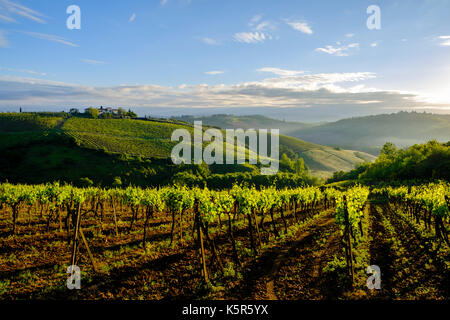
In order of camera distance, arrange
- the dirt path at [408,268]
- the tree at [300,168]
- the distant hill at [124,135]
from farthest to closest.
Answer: the tree at [300,168]
the distant hill at [124,135]
the dirt path at [408,268]

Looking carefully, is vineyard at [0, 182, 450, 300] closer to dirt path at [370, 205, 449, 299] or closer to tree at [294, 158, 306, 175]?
dirt path at [370, 205, 449, 299]

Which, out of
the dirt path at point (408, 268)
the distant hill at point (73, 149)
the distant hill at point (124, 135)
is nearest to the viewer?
the dirt path at point (408, 268)

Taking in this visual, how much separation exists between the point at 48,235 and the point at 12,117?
16153 cm

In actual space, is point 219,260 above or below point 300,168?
above

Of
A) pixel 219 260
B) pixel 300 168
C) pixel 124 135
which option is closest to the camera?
pixel 219 260

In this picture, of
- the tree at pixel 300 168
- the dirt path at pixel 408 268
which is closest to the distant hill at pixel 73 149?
the tree at pixel 300 168

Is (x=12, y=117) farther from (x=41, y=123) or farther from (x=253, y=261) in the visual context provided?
(x=253, y=261)

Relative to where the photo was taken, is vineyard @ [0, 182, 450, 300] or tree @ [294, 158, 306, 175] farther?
tree @ [294, 158, 306, 175]

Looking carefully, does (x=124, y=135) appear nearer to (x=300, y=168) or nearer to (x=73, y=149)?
(x=73, y=149)

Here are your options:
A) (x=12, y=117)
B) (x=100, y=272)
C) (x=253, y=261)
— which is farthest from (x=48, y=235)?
(x=12, y=117)

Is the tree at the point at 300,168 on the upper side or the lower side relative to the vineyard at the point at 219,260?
lower

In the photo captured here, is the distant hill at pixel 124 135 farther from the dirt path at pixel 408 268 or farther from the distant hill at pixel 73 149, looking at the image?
the dirt path at pixel 408 268

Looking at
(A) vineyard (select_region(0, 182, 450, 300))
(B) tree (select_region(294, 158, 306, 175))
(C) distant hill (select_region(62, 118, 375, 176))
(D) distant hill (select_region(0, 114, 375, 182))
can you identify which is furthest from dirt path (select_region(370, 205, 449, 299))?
(B) tree (select_region(294, 158, 306, 175))

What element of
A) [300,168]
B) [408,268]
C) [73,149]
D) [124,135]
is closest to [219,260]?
[408,268]
